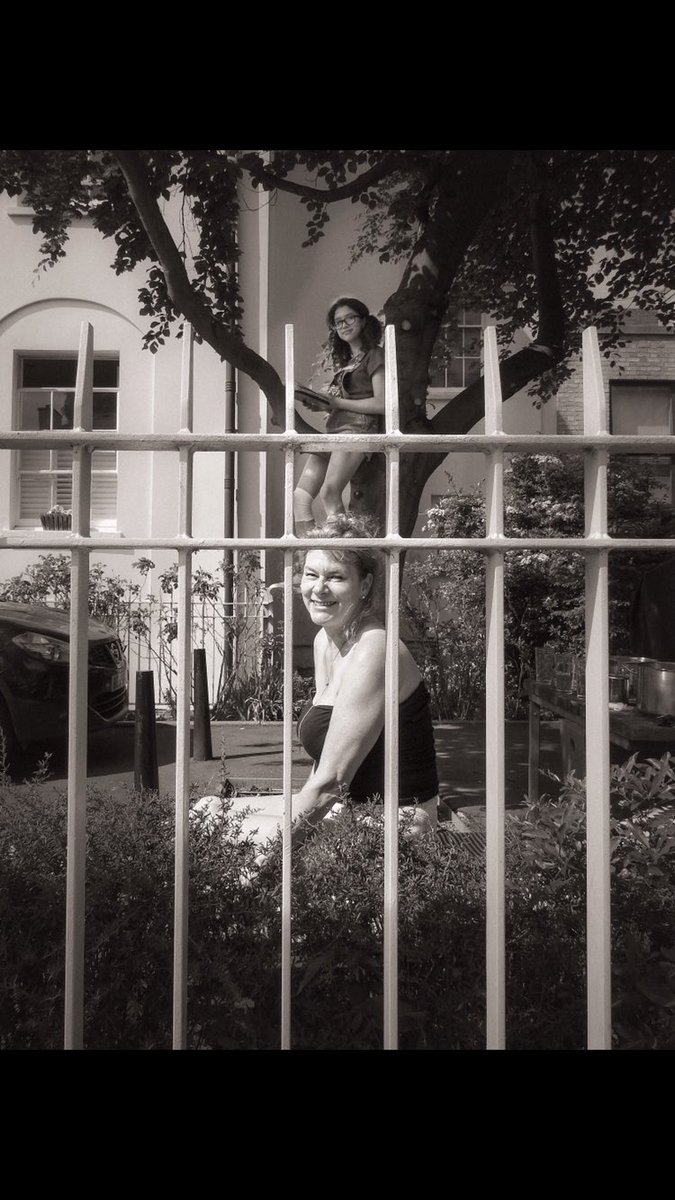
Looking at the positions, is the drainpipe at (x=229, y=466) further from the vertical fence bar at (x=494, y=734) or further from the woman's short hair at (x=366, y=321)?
the vertical fence bar at (x=494, y=734)

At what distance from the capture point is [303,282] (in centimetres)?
1120

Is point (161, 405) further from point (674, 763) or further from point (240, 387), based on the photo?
point (674, 763)

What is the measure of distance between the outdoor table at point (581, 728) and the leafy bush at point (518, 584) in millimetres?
4267

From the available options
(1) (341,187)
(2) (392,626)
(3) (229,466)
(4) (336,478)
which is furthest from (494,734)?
(3) (229,466)

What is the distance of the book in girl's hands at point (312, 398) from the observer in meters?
3.17

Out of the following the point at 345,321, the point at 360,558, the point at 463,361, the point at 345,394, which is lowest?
the point at 360,558

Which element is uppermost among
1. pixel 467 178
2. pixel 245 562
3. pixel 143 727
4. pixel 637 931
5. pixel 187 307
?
pixel 467 178

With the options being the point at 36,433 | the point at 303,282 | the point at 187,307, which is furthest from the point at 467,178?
the point at 303,282

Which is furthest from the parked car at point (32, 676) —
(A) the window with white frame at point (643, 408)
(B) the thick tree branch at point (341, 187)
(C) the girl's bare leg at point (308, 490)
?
(A) the window with white frame at point (643, 408)

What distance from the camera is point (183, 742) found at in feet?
6.23

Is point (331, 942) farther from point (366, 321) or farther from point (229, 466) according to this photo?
point (229, 466)

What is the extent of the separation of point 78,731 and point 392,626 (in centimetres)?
68

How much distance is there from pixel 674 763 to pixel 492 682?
1.16 metres

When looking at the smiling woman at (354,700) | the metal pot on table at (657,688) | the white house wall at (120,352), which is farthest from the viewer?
the white house wall at (120,352)
